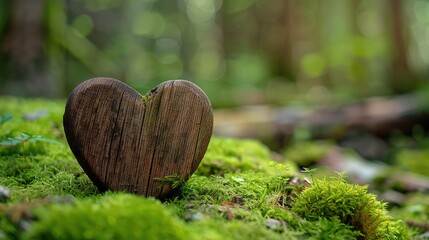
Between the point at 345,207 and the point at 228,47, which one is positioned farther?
the point at 228,47

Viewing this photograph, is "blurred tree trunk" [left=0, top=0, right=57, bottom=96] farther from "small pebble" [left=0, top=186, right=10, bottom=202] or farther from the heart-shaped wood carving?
"small pebble" [left=0, top=186, right=10, bottom=202]

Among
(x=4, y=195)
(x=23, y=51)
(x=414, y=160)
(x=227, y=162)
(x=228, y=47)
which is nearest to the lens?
(x=4, y=195)

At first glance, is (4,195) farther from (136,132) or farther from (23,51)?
(23,51)

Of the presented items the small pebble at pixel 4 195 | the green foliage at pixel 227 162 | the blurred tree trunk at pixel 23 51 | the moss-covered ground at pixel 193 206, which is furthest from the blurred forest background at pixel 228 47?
the small pebble at pixel 4 195

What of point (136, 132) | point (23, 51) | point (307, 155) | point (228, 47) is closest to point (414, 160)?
point (307, 155)

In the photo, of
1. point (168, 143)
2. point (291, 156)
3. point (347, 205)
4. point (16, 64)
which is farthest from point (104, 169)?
point (16, 64)

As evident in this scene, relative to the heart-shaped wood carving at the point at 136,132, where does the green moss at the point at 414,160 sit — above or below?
below

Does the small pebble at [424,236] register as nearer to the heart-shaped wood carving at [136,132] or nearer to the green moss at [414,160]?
the heart-shaped wood carving at [136,132]
